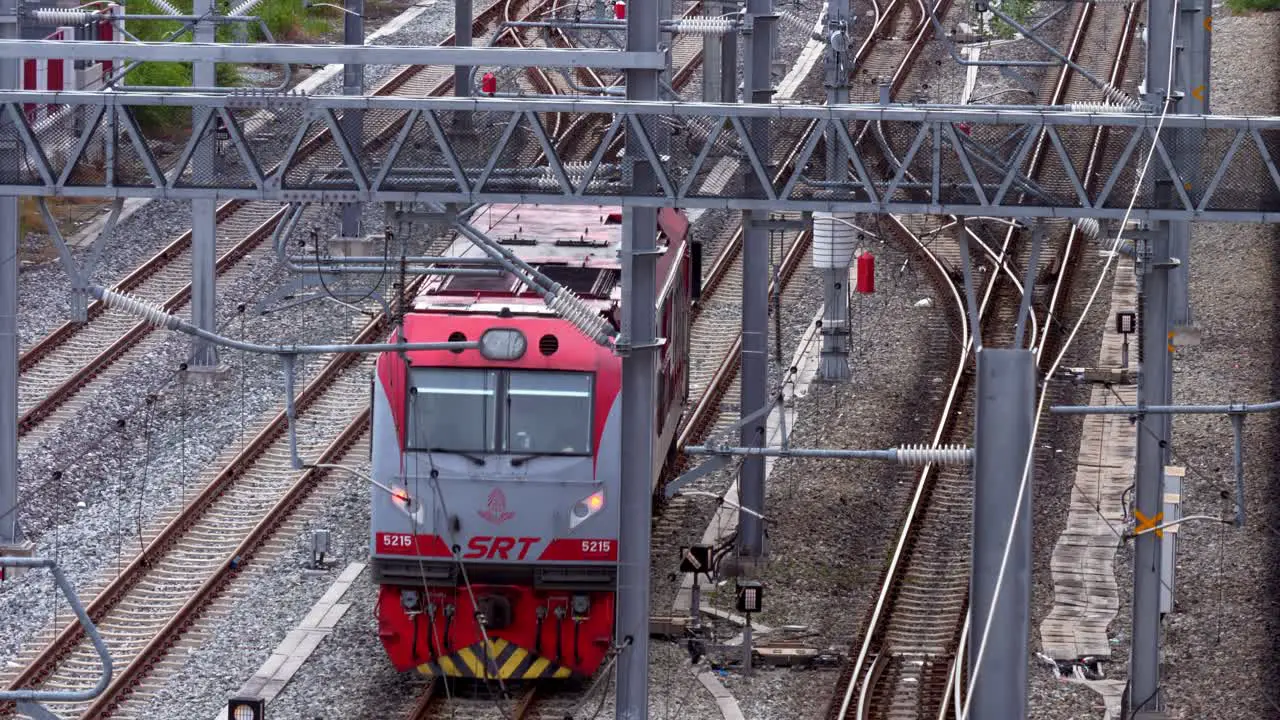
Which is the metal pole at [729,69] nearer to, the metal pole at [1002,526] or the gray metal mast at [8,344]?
the gray metal mast at [8,344]

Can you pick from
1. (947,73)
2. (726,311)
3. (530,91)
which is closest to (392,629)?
(726,311)

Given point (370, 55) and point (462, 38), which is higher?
point (462, 38)

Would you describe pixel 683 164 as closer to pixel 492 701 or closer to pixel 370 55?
pixel 370 55

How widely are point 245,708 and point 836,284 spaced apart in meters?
11.4

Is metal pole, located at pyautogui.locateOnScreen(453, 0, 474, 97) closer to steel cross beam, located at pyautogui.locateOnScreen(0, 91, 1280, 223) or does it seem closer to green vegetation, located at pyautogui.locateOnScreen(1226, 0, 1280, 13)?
steel cross beam, located at pyautogui.locateOnScreen(0, 91, 1280, 223)

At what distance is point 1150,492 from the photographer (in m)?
17.7

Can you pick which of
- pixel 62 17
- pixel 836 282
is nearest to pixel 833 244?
pixel 836 282

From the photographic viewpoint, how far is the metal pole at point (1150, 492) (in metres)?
17.5

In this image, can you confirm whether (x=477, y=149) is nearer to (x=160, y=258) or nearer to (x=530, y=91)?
(x=160, y=258)

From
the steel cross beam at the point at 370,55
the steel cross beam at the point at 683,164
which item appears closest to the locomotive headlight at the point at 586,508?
the steel cross beam at the point at 683,164

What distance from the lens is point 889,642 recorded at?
790 inches

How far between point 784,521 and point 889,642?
10.5 ft

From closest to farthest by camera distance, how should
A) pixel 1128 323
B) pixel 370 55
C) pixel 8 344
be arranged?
pixel 370 55 → pixel 8 344 → pixel 1128 323

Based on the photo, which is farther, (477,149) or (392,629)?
(392,629)
